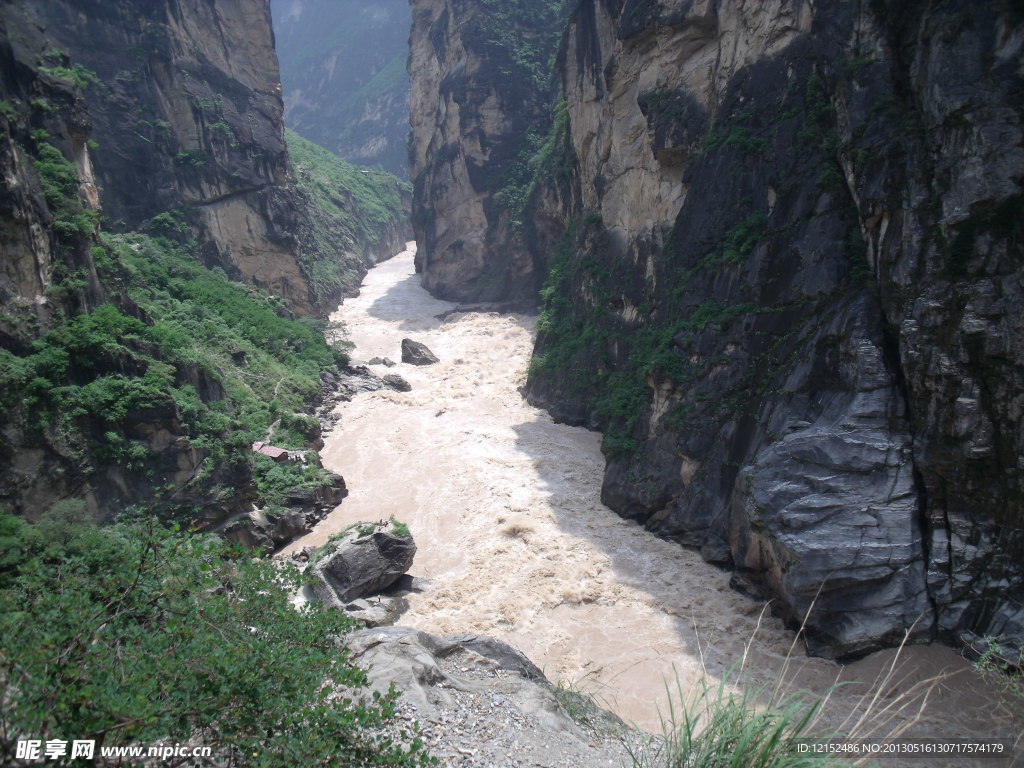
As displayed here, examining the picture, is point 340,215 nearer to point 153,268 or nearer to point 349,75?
point 153,268

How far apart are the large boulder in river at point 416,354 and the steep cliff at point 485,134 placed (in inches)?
369

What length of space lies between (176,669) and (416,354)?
31.8 m

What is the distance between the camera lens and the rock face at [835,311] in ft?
36.4

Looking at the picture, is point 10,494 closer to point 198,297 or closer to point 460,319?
point 198,297

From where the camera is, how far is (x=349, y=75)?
100812 millimetres

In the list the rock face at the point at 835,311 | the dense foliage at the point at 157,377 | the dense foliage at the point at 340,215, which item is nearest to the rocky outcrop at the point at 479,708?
the rock face at the point at 835,311

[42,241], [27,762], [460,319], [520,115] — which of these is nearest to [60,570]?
[27,762]

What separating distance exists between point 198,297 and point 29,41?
10956mm

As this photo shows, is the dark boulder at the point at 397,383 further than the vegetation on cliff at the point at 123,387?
Yes

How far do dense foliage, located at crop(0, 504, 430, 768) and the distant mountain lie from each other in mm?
81843

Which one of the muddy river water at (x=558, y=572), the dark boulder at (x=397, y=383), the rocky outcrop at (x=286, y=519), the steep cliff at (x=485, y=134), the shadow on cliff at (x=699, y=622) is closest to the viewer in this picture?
the shadow on cliff at (x=699, y=622)

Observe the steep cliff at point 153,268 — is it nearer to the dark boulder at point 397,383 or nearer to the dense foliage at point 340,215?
the dense foliage at point 340,215

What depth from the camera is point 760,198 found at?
17406 mm

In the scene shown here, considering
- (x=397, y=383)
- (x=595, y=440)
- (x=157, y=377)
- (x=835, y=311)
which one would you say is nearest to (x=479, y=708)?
(x=835, y=311)
